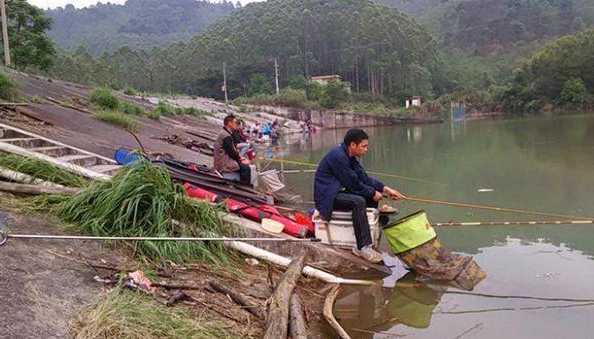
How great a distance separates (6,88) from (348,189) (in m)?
8.80

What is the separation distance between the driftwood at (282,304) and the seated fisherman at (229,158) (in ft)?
9.10

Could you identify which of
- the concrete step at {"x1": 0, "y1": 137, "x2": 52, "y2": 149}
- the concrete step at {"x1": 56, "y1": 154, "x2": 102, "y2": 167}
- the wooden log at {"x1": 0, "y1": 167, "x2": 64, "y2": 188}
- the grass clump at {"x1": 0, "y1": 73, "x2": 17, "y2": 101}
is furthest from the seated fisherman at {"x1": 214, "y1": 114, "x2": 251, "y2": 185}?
the grass clump at {"x1": 0, "y1": 73, "x2": 17, "y2": 101}

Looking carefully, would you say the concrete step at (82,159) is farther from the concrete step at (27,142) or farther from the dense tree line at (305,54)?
the dense tree line at (305,54)

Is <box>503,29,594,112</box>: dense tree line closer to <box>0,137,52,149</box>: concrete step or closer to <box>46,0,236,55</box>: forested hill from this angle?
<box>0,137,52,149</box>: concrete step

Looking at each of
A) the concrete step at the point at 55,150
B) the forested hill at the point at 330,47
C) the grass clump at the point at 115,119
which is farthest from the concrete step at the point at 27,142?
the forested hill at the point at 330,47

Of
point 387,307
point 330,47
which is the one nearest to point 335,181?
point 387,307

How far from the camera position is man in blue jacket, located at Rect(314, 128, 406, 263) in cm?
574

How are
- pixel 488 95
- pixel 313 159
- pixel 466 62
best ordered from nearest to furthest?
1. pixel 313 159
2. pixel 488 95
3. pixel 466 62

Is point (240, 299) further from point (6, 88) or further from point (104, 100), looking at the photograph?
point (104, 100)

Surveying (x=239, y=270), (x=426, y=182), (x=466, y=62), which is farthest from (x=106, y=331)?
(x=466, y=62)

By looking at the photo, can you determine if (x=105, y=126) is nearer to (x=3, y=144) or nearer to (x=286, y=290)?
(x=3, y=144)

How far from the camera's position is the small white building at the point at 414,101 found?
6831 cm

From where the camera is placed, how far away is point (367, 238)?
5.75 metres

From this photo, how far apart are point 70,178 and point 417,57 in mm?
82139
